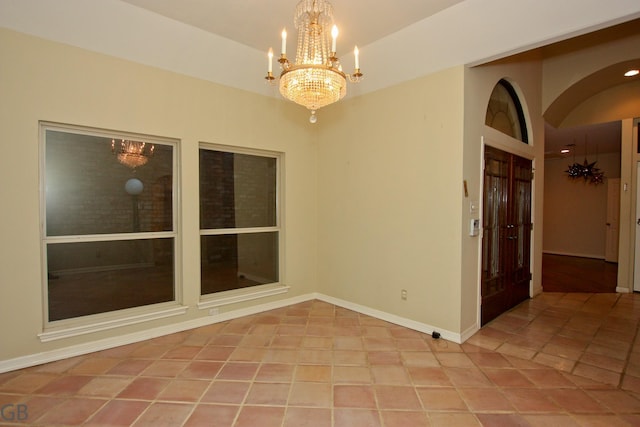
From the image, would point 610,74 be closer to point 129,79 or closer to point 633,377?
point 633,377

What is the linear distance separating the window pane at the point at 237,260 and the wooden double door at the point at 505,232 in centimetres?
261

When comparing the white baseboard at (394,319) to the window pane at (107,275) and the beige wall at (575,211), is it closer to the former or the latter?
the window pane at (107,275)

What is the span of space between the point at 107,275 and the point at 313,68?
9.01 feet

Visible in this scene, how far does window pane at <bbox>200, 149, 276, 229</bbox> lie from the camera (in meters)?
3.72

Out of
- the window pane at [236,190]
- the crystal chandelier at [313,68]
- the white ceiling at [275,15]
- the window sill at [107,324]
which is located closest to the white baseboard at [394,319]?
the window pane at [236,190]

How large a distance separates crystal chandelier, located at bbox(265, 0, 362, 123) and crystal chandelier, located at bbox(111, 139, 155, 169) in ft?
5.78

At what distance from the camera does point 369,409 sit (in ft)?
7.00

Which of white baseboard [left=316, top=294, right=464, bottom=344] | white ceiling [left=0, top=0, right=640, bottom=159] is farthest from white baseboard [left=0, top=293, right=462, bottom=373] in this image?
white ceiling [left=0, top=0, right=640, bottom=159]

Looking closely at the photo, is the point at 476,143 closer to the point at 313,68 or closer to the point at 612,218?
the point at 313,68

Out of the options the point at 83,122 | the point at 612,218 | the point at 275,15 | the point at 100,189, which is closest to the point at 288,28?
Result: the point at 275,15

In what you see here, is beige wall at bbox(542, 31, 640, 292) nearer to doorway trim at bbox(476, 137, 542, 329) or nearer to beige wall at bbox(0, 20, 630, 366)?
beige wall at bbox(0, 20, 630, 366)

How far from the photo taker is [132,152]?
321 cm

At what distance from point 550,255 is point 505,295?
20.8 feet

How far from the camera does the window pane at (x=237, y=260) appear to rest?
3748 millimetres
